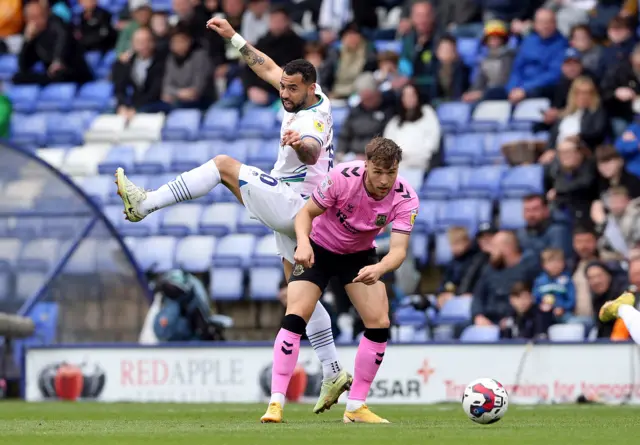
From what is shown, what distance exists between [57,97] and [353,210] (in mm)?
15115

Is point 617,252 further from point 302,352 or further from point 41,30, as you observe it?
point 41,30

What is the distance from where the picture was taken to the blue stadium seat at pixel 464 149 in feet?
65.7

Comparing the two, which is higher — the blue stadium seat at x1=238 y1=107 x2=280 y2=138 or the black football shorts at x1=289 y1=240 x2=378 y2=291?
the blue stadium seat at x1=238 y1=107 x2=280 y2=138

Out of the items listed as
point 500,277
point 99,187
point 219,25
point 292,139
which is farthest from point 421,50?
point 292,139

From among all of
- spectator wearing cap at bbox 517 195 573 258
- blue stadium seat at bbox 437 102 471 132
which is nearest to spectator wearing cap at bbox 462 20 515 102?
blue stadium seat at bbox 437 102 471 132

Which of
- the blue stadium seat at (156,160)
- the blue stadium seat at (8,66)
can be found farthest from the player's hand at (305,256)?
the blue stadium seat at (8,66)

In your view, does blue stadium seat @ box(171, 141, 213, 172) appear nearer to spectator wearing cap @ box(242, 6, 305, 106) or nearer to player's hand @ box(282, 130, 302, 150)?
spectator wearing cap @ box(242, 6, 305, 106)

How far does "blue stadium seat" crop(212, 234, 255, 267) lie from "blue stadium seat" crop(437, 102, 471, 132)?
3.24 metres

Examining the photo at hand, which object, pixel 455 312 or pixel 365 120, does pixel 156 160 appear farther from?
pixel 455 312

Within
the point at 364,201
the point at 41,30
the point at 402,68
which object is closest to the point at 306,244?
the point at 364,201

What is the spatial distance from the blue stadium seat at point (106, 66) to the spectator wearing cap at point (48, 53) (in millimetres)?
245

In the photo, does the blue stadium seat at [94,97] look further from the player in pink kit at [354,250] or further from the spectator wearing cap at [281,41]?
the player in pink kit at [354,250]

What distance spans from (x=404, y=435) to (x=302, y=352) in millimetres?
6907

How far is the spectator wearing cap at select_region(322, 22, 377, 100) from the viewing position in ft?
71.1
